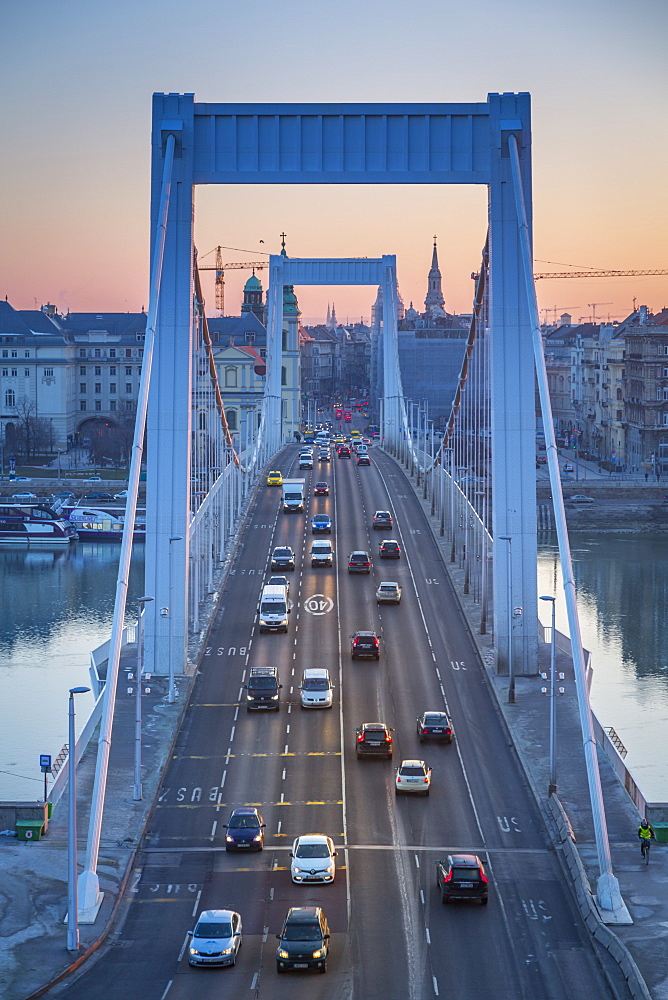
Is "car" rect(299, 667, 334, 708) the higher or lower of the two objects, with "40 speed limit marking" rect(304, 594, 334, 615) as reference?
lower

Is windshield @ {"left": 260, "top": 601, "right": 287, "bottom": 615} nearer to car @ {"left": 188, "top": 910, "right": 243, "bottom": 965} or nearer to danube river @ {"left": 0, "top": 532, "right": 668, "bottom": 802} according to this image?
danube river @ {"left": 0, "top": 532, "right": 668, "bottom": 802}

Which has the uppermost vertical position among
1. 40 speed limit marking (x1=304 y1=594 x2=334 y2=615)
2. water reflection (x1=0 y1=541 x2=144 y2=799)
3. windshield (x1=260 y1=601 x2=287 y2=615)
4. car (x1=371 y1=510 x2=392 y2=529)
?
car (x1=371 y1=510 x2=392 y2=529)

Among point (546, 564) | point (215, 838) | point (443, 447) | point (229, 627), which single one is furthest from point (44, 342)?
point (215, 838)

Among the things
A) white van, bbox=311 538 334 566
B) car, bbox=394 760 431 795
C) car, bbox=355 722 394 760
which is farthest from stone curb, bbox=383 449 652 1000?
white van, bbox=311 538 334 566

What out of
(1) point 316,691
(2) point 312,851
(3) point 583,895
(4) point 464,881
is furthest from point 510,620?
(4) point 464,881

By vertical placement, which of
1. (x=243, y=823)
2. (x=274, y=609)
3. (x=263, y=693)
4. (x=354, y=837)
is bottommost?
(x=354, y=837)

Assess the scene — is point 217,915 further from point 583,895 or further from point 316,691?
point 316,691

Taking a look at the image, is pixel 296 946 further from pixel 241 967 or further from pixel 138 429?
pixel 138 429
